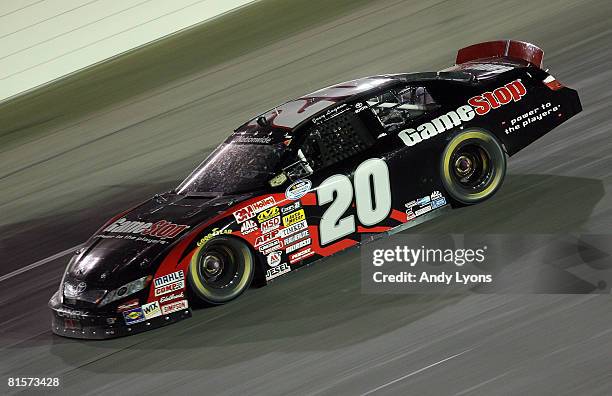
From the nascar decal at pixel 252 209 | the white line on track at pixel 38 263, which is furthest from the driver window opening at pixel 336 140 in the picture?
the white line on track at pixel 38 263

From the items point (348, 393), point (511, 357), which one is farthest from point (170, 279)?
point (511, 357)

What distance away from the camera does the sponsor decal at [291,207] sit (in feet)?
27.1

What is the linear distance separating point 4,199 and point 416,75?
636 centimetres

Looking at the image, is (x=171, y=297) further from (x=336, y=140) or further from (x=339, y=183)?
(x=336, y=140)

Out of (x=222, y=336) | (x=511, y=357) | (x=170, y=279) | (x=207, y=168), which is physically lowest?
(x=511, y=357)

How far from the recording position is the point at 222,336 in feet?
25.1

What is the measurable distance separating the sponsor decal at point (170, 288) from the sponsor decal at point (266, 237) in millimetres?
677

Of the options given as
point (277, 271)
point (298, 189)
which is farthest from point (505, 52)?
point (277, 271)

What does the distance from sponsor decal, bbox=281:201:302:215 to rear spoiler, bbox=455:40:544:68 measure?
3088 millimetres

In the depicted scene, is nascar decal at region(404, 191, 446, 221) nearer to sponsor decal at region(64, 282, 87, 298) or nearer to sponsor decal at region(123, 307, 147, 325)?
sponsor decal at region(123, 307, 147, 325)

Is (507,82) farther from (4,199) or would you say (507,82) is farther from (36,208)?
(4,199)

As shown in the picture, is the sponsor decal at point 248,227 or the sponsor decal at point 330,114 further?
the sponsor decal at point 330,114

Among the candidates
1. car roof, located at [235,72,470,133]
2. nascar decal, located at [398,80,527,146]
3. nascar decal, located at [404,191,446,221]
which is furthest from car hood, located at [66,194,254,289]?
nascar decal, located at [398,80,527,146]

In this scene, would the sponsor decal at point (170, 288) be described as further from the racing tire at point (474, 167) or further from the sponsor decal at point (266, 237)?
the racing tire at point (474, 167)
